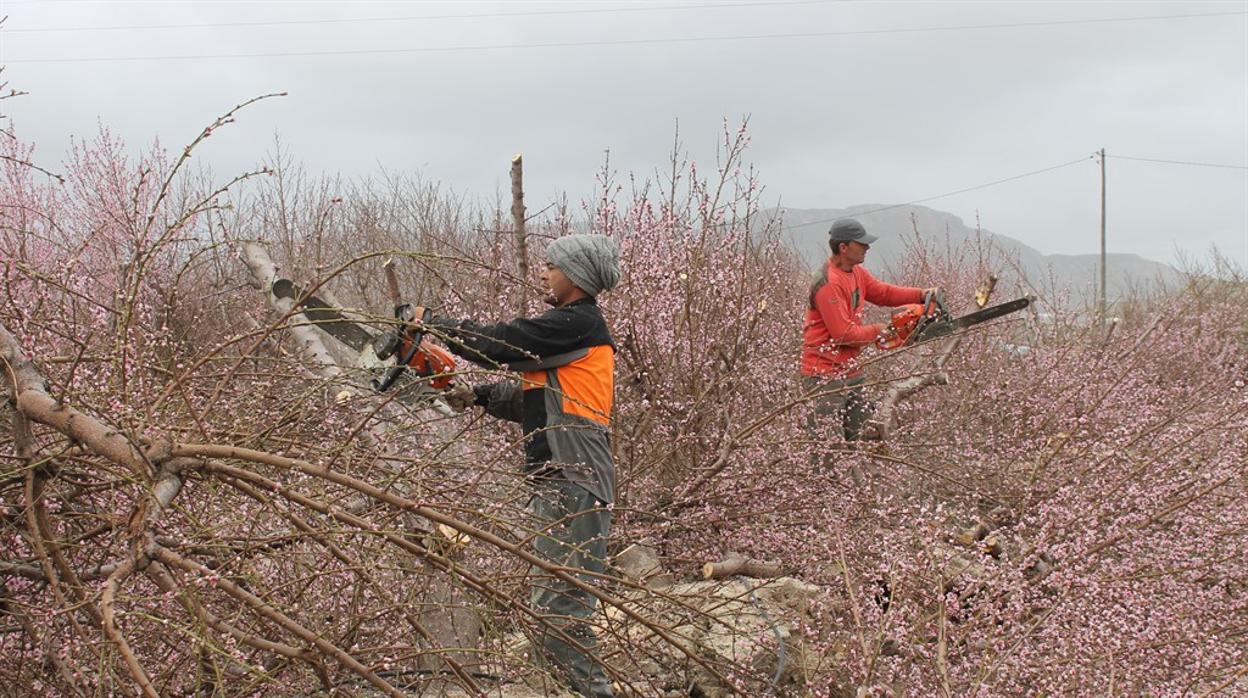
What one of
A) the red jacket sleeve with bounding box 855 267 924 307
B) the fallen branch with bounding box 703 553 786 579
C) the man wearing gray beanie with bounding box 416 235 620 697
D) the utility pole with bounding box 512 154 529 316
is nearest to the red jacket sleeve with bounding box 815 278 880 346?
the red jacket sleeve with bounding box 855 267 924 307

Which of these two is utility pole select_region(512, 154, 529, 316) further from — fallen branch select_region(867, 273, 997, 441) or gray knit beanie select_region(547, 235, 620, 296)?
fallen branch select_region(867, 273, 997, 441)

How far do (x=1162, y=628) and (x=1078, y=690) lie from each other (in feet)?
2.26

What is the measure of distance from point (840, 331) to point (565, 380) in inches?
98.8

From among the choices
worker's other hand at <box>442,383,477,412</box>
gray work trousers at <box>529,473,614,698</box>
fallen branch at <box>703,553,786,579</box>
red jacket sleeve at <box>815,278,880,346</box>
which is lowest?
fallen branch at <box>703,553,786,579</box>

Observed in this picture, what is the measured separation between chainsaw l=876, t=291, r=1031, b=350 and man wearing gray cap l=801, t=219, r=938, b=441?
143mm

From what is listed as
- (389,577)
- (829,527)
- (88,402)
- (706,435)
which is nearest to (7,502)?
(88,402)

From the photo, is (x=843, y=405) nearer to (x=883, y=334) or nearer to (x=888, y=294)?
(x=883, y=334)

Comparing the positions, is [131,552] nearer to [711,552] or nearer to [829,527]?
[829,527]

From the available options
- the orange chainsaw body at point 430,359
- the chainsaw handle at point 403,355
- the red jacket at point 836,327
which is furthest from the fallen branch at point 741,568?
the chainsaw handle at point 403,355

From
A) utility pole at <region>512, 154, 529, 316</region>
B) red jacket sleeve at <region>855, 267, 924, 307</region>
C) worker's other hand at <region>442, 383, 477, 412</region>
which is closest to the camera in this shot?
worker's other hand at <region>442, 383, 477, 412</region>

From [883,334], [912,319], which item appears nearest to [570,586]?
[883,334]

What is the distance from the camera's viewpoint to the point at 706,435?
592 cm

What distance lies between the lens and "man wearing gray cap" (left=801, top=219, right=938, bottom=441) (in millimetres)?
6023

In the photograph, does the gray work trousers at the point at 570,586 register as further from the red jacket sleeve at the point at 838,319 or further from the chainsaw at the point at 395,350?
the red jacket sleeve at the point at 838,319
